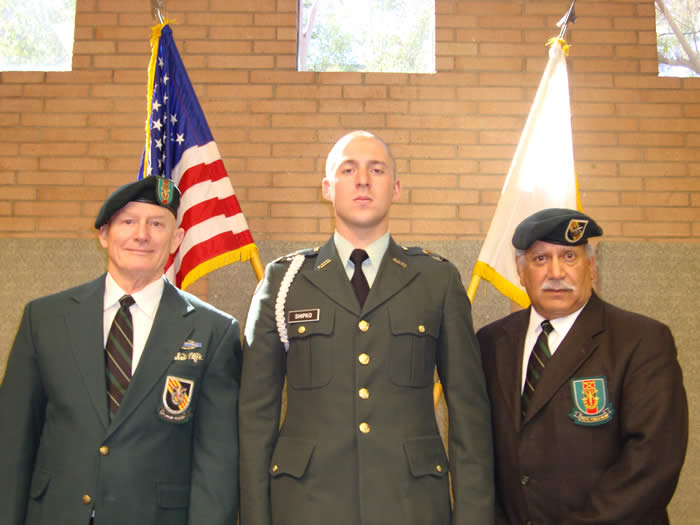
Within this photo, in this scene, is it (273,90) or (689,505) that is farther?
(273,90)

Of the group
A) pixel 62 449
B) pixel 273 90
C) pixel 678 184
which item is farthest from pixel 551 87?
pixel 62 449

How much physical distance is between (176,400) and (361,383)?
1.80ft

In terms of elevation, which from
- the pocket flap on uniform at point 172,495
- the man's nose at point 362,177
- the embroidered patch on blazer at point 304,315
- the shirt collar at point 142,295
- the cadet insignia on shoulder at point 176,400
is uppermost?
the man's nose at point 362,177

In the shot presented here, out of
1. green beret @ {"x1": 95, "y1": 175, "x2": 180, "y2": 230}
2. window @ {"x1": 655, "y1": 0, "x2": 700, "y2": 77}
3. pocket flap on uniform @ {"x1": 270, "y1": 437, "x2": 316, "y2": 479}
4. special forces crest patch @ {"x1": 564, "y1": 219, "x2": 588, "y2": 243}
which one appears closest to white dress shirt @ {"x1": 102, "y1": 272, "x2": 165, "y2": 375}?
green beret @ {"x1": 95, "y1": 175, "x2": 180, "y2": 230}

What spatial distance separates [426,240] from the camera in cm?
326

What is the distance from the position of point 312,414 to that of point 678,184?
8.45 ft

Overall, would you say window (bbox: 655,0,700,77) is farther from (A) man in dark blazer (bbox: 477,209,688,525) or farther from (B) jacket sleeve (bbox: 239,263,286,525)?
(B) jacket sleeve (bbox: 239,263,286,525)

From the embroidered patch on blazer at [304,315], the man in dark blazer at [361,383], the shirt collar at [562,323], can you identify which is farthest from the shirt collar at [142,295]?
the shirt collar at [562,323]

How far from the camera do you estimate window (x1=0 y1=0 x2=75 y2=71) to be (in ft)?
11.6

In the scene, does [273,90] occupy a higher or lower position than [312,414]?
higher

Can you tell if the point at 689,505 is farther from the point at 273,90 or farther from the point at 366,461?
the point at 273,90

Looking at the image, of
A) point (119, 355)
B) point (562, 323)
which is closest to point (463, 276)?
point (562, 323)

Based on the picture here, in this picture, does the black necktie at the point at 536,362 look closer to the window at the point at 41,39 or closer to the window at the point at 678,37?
the window at the point at 678,37

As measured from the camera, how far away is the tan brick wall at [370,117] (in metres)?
3.29
